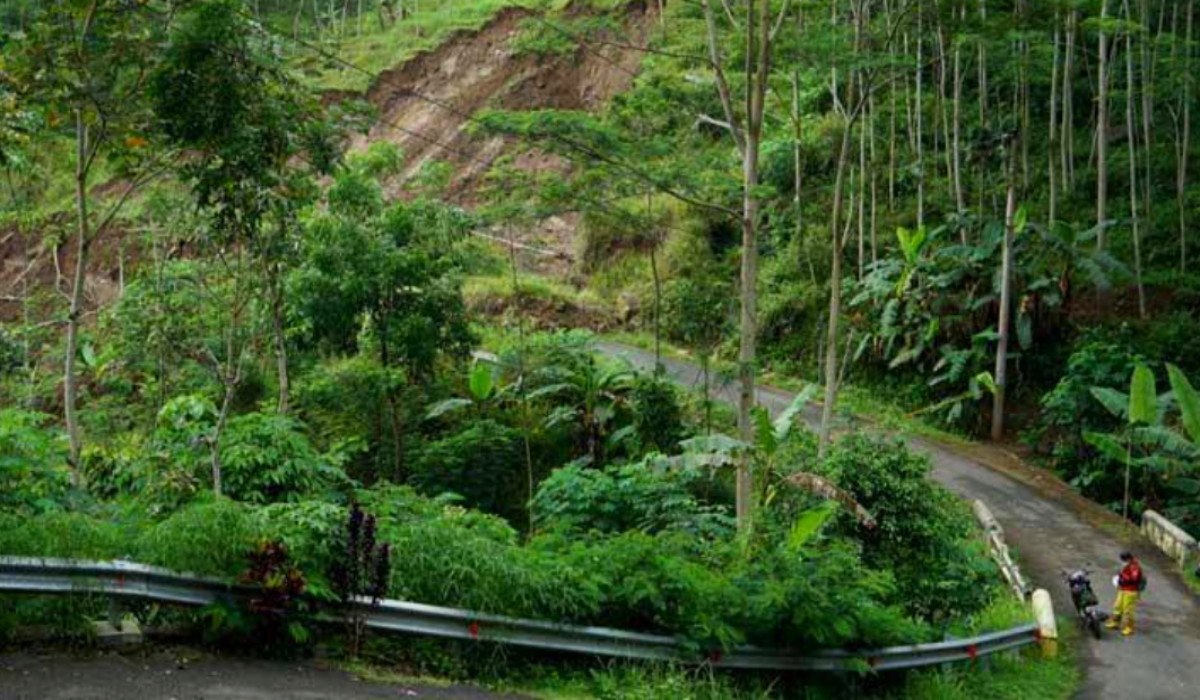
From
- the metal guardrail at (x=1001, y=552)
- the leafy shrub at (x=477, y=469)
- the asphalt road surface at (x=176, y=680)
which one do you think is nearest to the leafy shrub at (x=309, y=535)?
the asphalt road surface at (x=176, y=680)

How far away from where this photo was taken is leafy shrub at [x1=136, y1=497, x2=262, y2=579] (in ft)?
24.3

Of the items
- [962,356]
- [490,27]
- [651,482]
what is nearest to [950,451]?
[962,356]

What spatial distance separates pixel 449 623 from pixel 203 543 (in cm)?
164

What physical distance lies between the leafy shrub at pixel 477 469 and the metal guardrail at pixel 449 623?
1022 centimetres

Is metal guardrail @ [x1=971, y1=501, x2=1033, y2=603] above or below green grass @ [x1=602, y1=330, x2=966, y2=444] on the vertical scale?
below

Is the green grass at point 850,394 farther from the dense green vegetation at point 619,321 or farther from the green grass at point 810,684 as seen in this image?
the green grass at point 810,684

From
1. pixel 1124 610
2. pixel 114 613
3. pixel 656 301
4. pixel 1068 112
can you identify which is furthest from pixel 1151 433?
pixel 114 613

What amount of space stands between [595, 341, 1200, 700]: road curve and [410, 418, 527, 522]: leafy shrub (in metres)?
3.87

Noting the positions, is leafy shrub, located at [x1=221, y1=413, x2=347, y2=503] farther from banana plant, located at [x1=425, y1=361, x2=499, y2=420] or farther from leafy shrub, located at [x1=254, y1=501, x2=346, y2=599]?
banana plant, located at [x1=425, y1=361, x2=499, y2=420]

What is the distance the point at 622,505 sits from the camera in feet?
45.4

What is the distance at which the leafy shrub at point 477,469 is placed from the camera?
64.8ft

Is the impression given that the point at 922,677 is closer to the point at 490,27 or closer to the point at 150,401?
the point at 150,401

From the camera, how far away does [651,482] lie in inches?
552

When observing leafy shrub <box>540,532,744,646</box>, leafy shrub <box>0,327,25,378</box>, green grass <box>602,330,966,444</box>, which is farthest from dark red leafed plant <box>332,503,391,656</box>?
green grass <box>602,330,966,444</box>
